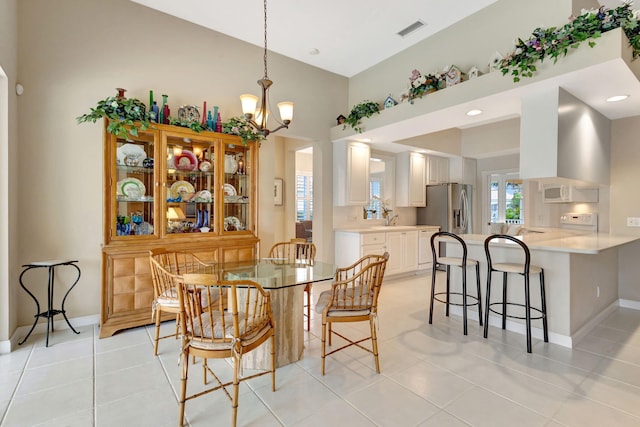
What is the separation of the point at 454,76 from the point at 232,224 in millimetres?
3042

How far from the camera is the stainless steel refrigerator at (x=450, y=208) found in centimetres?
603

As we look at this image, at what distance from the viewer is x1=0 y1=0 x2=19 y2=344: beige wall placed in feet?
8.29

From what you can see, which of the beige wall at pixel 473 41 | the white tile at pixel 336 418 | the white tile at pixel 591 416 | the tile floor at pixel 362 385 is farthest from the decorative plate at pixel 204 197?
the white tile at pixel 591 416

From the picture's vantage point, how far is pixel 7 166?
2.56 meters

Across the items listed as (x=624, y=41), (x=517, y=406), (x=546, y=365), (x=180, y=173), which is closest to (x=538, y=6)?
(x=624, y=41)

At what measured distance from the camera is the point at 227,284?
166 cm

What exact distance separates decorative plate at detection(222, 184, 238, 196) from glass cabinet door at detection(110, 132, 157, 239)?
0.76 m

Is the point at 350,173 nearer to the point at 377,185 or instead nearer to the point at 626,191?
the point at 377,185

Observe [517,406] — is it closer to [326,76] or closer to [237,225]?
[237,225]

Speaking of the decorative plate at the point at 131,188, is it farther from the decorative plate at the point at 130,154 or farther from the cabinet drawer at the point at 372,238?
the cabinet drawer at the point at 372,238

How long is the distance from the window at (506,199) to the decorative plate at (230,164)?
545 centimetres

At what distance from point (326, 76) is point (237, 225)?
2.82 metres

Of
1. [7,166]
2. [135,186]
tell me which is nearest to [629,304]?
[135,186]

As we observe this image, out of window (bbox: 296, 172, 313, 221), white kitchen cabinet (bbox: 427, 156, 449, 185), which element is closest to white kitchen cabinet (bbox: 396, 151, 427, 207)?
white kitchen cabinet (bbox: 427, 156, 449, 185)
